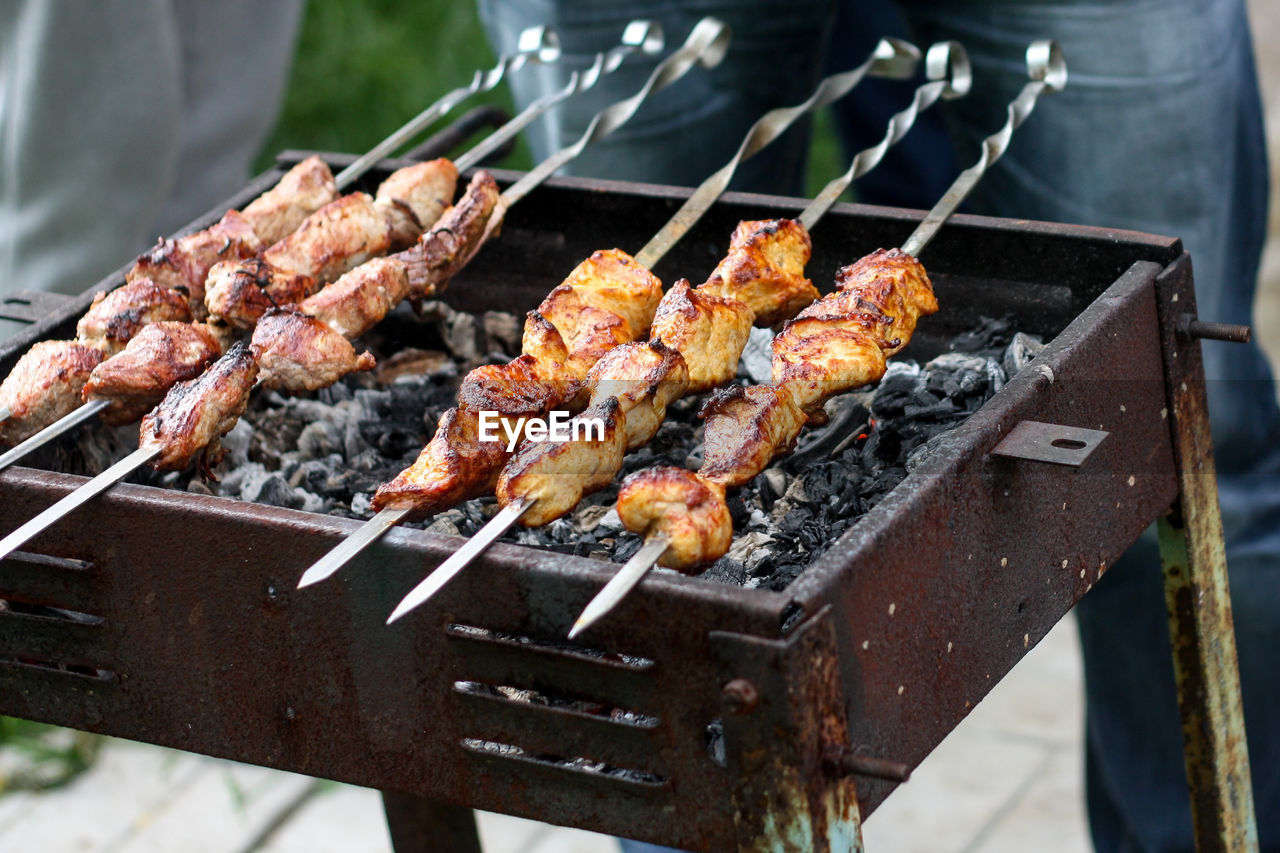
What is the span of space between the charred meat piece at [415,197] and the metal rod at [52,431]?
0.59 metres

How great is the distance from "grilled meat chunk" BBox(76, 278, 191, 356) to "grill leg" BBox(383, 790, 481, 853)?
78cm

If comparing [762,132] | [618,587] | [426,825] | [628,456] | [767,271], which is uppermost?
[762,132]

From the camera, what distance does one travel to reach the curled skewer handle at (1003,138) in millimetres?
1957

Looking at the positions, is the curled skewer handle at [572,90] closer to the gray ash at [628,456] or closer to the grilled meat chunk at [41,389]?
the gray ash at [628,456]

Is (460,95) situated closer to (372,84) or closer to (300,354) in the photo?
(300,354)

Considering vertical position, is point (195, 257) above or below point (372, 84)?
above

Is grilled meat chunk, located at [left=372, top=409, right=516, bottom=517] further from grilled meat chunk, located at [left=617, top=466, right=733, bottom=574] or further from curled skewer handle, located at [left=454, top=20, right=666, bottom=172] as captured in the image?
curled skewer handle, located at [left=454, top=20, right=666, bottom=172]

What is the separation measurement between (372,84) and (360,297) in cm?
394

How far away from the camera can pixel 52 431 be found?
1703 millimetres

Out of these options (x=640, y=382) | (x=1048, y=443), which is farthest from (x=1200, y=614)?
(x=640, y=382)

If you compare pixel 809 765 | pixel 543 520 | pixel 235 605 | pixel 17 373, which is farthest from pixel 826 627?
pixel 17 373

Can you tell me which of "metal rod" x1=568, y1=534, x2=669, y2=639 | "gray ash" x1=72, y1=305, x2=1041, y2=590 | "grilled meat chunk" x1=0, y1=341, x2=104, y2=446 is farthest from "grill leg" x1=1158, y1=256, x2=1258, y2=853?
"grilled meat chunk" x1=0, y1=341, x2=104, y2=446

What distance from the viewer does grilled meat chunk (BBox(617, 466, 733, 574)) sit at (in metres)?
1.40

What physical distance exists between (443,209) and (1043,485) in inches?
42.2
